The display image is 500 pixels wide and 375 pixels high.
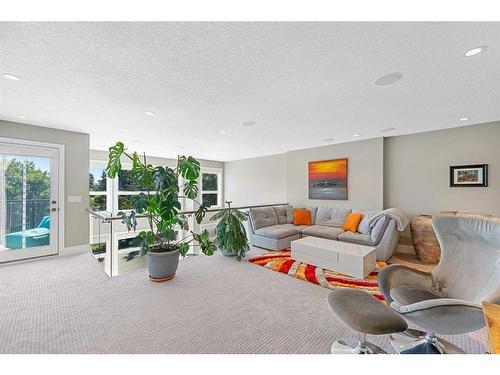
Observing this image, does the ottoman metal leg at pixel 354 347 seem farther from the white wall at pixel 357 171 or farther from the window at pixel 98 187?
the window at pixel 98 187

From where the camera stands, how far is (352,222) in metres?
4.22

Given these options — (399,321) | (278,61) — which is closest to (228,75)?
(278,61)

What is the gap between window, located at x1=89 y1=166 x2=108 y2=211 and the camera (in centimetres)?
590

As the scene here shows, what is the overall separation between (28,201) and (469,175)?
7.62 meters

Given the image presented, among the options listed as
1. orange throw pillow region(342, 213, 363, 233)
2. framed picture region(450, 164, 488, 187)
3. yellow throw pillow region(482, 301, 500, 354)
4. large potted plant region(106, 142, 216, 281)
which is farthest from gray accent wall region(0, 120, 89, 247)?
framed picture region(450, 164, 488, 187)

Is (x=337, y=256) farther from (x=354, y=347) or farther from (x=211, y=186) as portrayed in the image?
(x=211, y=186)

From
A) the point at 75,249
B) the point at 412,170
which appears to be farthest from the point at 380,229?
the point at 75,249

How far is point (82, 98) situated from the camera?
Result: 2.53 m

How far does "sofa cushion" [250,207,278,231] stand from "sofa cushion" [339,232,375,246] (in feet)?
5.09

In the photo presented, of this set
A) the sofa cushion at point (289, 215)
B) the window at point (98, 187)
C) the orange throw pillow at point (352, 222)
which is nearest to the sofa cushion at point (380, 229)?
the orange throw pillow at point (352, 222)

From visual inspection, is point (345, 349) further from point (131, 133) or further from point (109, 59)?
point (131, 133)

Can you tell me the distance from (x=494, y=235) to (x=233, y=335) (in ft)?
7.08

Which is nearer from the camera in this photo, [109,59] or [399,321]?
[399,321]

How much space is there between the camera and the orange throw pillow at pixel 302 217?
5.00m
